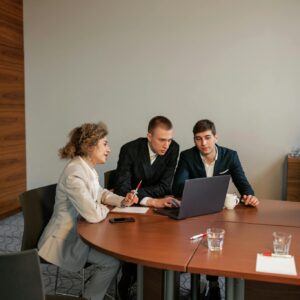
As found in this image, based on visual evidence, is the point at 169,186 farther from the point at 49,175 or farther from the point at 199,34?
the point at 49,175

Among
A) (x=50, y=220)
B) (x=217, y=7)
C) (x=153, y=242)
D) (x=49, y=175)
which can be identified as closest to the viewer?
(x=153, y=242)

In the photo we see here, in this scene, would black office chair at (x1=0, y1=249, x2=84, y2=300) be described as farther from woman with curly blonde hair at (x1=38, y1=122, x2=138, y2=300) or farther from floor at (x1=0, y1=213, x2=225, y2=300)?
floor at (x1=0, y1=213, x2=225, y2=300)

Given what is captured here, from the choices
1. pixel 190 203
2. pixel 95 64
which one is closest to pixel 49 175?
pixel 95 64

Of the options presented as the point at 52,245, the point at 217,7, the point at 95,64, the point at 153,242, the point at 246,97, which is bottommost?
the point at 52,245

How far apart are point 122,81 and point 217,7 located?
4.29ft

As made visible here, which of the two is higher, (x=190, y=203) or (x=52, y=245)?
(x=190, y=203)

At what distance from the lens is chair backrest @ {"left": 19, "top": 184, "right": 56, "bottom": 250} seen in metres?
2.39

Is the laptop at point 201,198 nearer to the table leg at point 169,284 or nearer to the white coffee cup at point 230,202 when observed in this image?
the white coffee cup at point 230,202

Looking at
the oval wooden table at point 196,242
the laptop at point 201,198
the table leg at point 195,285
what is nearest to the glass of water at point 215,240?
the oval wooden table at point 196,242

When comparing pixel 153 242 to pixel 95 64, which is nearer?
pixel 153 242

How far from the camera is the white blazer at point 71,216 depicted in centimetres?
225

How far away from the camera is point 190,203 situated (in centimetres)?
229

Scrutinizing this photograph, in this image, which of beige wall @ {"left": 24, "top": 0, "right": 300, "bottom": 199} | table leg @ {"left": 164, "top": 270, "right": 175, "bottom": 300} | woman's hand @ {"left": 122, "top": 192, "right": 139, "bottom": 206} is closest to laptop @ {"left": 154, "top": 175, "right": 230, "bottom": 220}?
woman's hand @ {"left": 122, "top": 192, "right": 139, "bottom": 206}

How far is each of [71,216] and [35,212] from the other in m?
0.25
